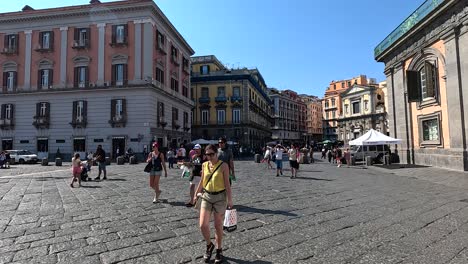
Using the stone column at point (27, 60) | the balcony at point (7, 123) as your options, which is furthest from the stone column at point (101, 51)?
the balcony at point (7, 123)

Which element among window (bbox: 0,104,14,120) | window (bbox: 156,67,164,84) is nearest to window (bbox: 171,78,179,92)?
window (bbox: 156,67,164,84)

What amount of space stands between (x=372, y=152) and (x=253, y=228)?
2118 cm

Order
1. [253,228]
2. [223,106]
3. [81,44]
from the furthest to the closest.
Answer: [223,106]
[81,44]
[253,228]

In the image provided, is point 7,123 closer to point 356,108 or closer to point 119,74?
point 119,74

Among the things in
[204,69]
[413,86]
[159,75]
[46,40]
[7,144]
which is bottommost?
[7,144]

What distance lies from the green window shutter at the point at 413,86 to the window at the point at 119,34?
23175mm

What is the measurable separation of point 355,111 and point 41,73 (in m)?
48.6

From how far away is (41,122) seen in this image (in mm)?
30094

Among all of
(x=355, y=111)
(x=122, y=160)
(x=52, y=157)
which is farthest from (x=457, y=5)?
(x=355, y=111)

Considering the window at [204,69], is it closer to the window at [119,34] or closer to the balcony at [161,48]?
the balcony at [161,48]

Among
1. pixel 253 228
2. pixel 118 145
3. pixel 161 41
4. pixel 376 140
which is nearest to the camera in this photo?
pixel 253 228

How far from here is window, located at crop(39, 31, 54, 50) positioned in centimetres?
3073

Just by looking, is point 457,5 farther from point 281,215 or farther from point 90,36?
point 90,36

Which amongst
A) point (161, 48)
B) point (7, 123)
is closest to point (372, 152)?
point (161, 48)
